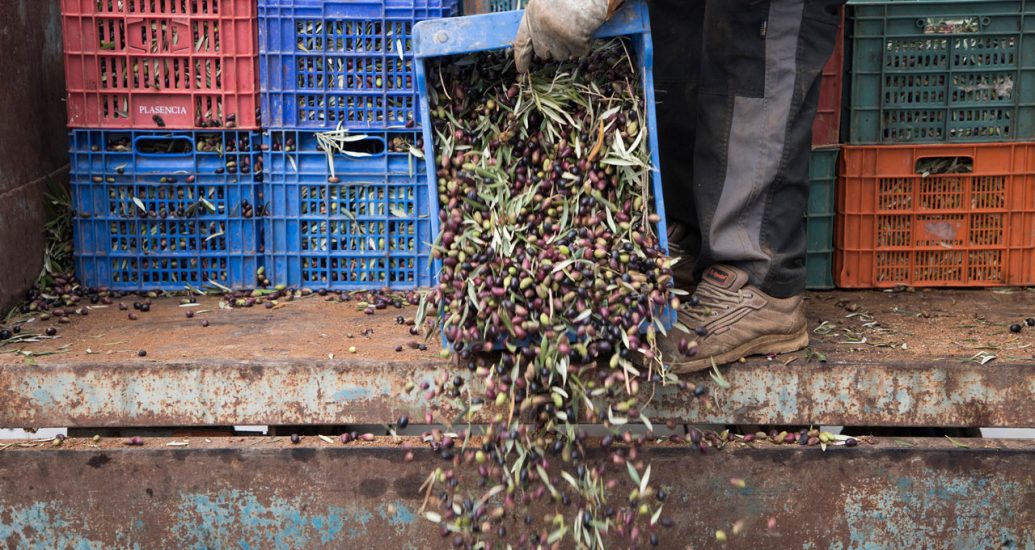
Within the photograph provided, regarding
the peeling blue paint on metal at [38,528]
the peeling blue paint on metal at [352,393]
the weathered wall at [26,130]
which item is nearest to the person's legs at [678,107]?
the peeling blue paint on metal at [352,393]

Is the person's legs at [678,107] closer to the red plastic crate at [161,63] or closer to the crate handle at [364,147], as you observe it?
the crate handle at [364,147]

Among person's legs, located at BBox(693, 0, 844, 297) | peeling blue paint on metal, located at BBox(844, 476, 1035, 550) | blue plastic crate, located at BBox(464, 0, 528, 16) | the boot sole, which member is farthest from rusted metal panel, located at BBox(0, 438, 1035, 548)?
blue plastic crate, located at BBox(464, 0, 528, 16)

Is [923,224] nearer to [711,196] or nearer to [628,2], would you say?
[711,196]

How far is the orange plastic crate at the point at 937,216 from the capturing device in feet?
15.4

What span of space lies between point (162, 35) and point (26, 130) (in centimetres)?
73

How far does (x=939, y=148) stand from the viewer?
4.68m

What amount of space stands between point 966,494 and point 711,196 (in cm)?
128

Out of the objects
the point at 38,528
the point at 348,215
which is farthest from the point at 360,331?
the point at 38,528

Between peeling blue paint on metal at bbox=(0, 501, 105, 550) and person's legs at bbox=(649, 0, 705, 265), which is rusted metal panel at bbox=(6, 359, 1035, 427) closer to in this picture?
peeling blue paint on metal at bbox=(0, 501, 105, 550)

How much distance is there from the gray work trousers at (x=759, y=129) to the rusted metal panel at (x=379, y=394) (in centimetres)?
36

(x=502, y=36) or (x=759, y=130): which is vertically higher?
(x=502, y=36)

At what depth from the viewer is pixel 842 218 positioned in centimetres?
474

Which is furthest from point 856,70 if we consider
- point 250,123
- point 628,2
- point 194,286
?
point 194,286

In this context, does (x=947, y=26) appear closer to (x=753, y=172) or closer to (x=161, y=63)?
(x=753, y=172)
